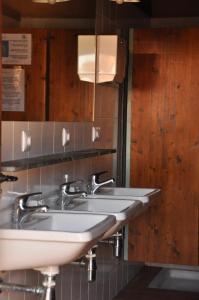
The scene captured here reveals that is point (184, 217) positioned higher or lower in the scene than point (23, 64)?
lower

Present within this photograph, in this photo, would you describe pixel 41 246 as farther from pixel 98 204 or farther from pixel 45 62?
pixel 45 62

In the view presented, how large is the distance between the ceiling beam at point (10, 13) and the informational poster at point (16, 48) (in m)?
0.07

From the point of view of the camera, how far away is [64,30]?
319cm

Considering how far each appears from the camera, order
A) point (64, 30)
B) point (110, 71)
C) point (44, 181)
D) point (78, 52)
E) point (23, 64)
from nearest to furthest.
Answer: point (23, 64), point (44, 181), point (64, 30), point (78, 52), point (110, 71)

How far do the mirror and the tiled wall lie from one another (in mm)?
72

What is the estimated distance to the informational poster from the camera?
2.51 metres

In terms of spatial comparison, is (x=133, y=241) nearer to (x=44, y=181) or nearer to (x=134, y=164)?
(x=134, y=164)

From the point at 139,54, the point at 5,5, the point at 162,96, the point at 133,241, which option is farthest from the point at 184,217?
the point at 5,5

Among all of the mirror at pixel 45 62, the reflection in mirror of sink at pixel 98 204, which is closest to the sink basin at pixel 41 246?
the mirror at pixel 45 62

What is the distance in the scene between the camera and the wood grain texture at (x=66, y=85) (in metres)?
3.06

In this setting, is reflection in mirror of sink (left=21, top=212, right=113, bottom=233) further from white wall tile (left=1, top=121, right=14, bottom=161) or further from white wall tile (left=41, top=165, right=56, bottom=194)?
white wall tile (left=41, top=165, right=56, bottom=194)

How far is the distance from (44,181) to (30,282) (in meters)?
0.45

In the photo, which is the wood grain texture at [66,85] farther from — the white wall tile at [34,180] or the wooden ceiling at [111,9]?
the white wall tile at [34,180]

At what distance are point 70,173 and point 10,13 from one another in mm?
1018
